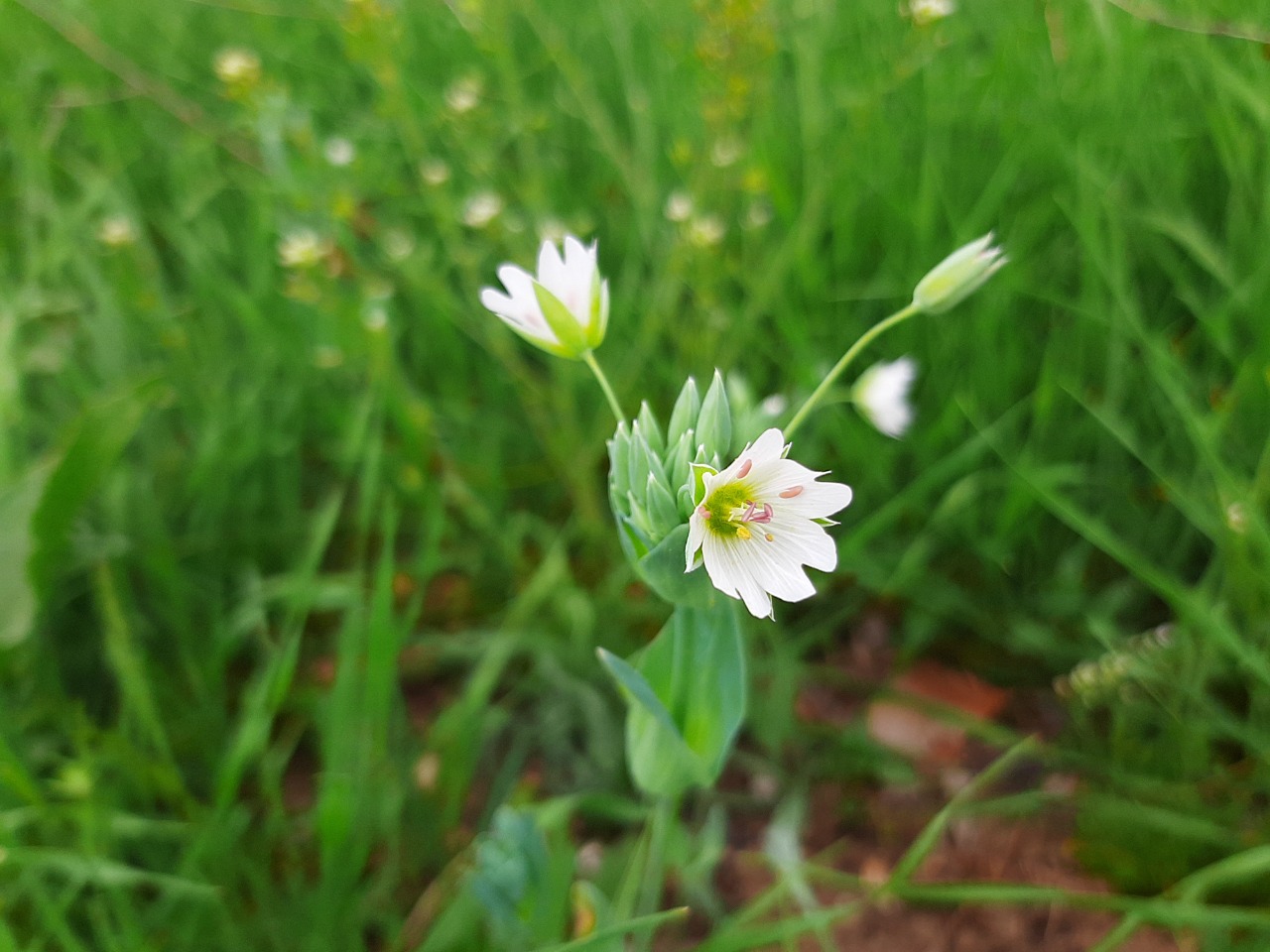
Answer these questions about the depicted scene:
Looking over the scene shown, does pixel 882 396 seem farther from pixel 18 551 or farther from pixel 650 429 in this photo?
pixel 18 551

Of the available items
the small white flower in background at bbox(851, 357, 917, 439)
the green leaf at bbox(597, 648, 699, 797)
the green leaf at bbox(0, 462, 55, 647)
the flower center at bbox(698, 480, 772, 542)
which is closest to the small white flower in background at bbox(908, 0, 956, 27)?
the small white flower in background at bbox(851, 357, 917, 439)

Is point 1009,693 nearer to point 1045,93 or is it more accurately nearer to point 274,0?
point 1045,93

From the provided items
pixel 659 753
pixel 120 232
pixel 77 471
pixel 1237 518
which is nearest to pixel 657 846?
pixel 659 753

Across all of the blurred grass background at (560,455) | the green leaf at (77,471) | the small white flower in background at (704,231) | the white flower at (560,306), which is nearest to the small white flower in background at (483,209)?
the blurred grass background at (560,455)

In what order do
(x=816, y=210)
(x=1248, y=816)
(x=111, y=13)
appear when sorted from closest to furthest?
(x=1248, y=816)
(x=816, y=210)
(x=111, y=13)

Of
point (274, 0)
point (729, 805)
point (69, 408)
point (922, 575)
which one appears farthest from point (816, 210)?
point (274, 0)

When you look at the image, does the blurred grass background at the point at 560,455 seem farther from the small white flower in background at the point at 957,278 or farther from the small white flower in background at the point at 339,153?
the small white flower in background at the point at 957,278
